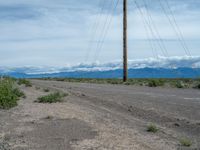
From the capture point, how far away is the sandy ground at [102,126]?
27.9ft

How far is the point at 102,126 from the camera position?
10.7 metres

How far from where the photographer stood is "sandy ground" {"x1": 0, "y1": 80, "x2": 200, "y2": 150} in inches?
334

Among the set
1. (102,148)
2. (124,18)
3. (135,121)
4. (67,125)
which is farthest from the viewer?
(124,18)

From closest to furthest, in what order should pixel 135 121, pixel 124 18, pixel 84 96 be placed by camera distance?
1. pixel 135 121
2. pixel 84 96
3. pixel 124 18

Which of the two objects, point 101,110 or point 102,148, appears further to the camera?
point 101,110

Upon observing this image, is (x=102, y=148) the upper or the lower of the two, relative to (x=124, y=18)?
lower

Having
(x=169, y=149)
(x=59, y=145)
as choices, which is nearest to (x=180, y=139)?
(x=169, y=149)

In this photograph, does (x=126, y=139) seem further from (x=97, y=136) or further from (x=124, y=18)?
(x=124, y=18)

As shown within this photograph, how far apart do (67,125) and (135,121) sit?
242 centimetres

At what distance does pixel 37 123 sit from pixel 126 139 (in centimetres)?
377

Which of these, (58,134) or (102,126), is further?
(102,126)

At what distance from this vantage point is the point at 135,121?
11.9 metres

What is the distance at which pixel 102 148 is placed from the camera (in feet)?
26.3

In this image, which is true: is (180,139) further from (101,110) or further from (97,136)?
(101,110)
